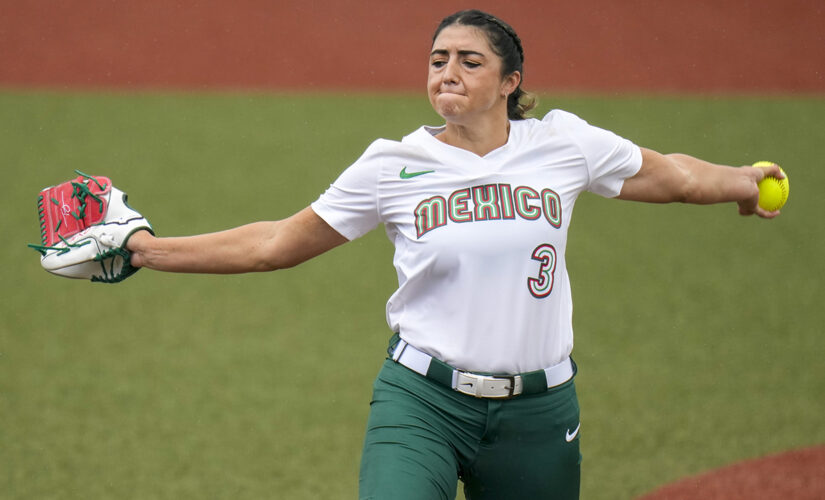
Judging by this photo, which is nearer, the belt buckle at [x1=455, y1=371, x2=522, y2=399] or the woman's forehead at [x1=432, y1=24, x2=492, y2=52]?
the belt buckle at [x1=455, y1=371, x2=522, y2=399]

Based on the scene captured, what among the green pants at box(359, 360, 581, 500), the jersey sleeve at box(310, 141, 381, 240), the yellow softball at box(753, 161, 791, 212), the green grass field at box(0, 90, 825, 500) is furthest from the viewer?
the green grass field at box(0, 90, 825, 500)

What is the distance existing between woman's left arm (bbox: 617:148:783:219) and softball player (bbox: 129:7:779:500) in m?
0.07

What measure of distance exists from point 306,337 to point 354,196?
4.45 m

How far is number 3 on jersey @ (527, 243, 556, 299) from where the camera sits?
10.8 feet

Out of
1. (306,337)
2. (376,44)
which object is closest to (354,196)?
(306,337)

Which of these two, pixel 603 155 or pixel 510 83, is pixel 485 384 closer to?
pixel 603 155

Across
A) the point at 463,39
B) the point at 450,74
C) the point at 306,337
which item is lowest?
the point at 306,337

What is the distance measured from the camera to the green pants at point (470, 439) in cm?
323

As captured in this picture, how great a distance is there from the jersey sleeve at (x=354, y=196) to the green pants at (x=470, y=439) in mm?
528

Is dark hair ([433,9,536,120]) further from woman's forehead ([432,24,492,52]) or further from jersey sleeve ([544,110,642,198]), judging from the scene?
jersey sleeve ([544,110,642,198])

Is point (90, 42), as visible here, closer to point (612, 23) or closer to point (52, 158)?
point (52, 158)

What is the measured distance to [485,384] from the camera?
10.7 ft

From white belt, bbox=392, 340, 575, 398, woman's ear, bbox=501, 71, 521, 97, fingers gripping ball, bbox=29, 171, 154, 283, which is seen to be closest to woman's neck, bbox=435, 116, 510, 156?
woman's ear, bbox=501, 71, 521, 97

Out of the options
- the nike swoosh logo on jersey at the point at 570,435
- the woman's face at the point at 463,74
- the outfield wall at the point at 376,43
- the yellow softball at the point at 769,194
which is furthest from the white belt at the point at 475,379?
the outfield wall at the point at 376,43
